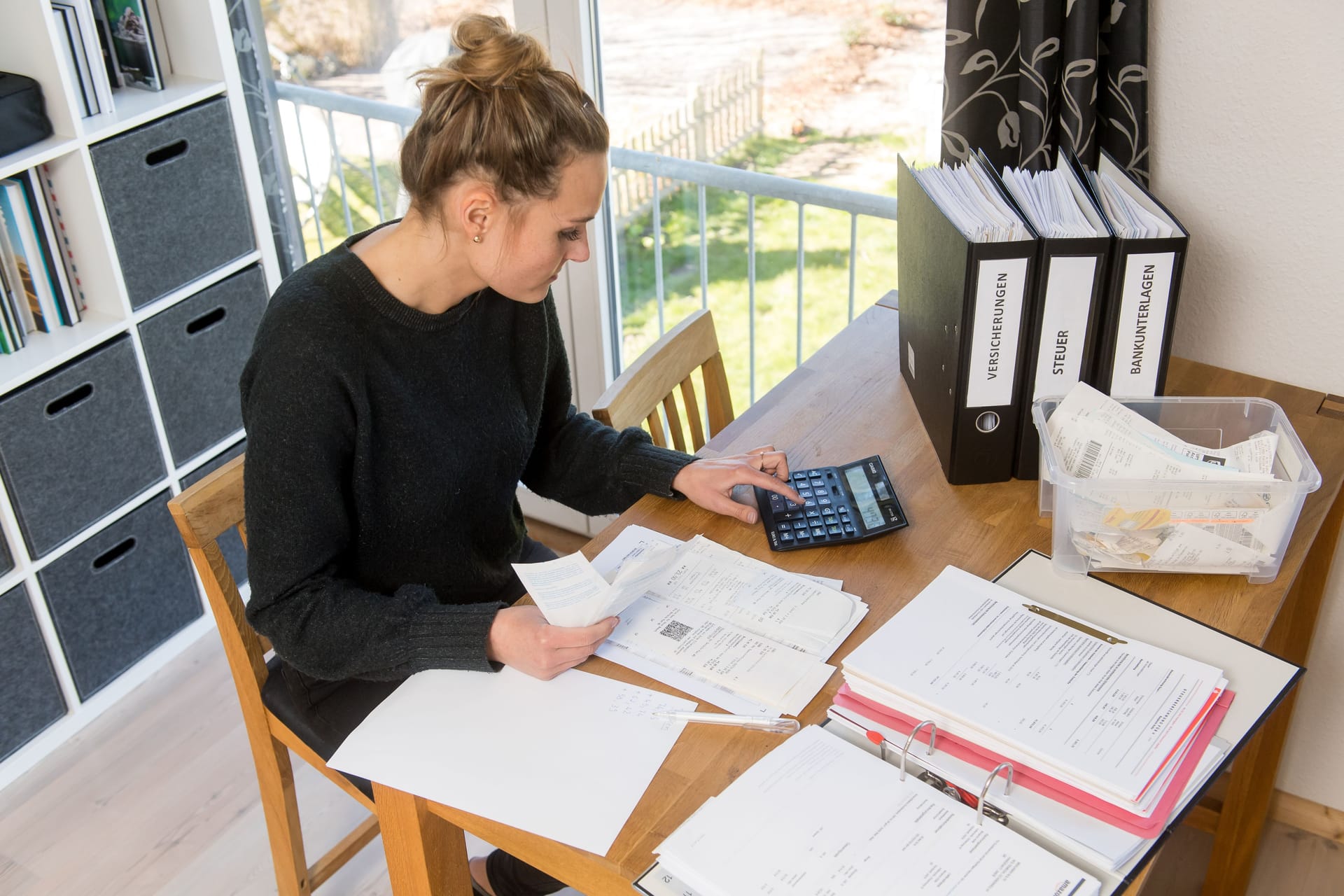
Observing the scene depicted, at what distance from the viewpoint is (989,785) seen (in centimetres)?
94

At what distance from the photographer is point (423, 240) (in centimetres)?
130

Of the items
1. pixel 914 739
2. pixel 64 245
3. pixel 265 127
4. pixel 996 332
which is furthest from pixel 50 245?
pixel 914 739

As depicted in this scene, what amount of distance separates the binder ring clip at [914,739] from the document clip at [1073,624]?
0.21 metres

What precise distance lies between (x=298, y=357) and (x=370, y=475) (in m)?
0.17

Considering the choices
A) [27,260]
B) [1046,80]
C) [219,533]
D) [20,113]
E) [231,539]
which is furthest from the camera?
[231,539]

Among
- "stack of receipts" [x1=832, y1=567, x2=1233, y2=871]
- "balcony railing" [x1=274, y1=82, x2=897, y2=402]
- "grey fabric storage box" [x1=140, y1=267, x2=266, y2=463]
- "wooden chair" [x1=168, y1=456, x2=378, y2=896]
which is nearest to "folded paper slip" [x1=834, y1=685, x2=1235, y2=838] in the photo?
"stack of receipts" [x1=832, y1=567, x2=1233, y2=871]

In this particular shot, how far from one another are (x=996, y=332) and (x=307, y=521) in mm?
794

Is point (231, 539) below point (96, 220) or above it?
below

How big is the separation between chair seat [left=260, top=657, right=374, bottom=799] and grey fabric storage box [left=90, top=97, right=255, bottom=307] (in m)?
0.97

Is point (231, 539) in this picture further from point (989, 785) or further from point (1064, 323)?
point (989, 785)

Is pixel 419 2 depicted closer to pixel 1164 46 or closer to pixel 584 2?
pixel 584 2

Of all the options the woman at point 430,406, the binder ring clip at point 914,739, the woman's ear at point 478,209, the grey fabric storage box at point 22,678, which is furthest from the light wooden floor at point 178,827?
the woman's ear at point 478,209

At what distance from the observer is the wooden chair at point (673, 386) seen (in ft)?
5.07

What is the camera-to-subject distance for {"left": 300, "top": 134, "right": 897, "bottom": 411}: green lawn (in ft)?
7.31
